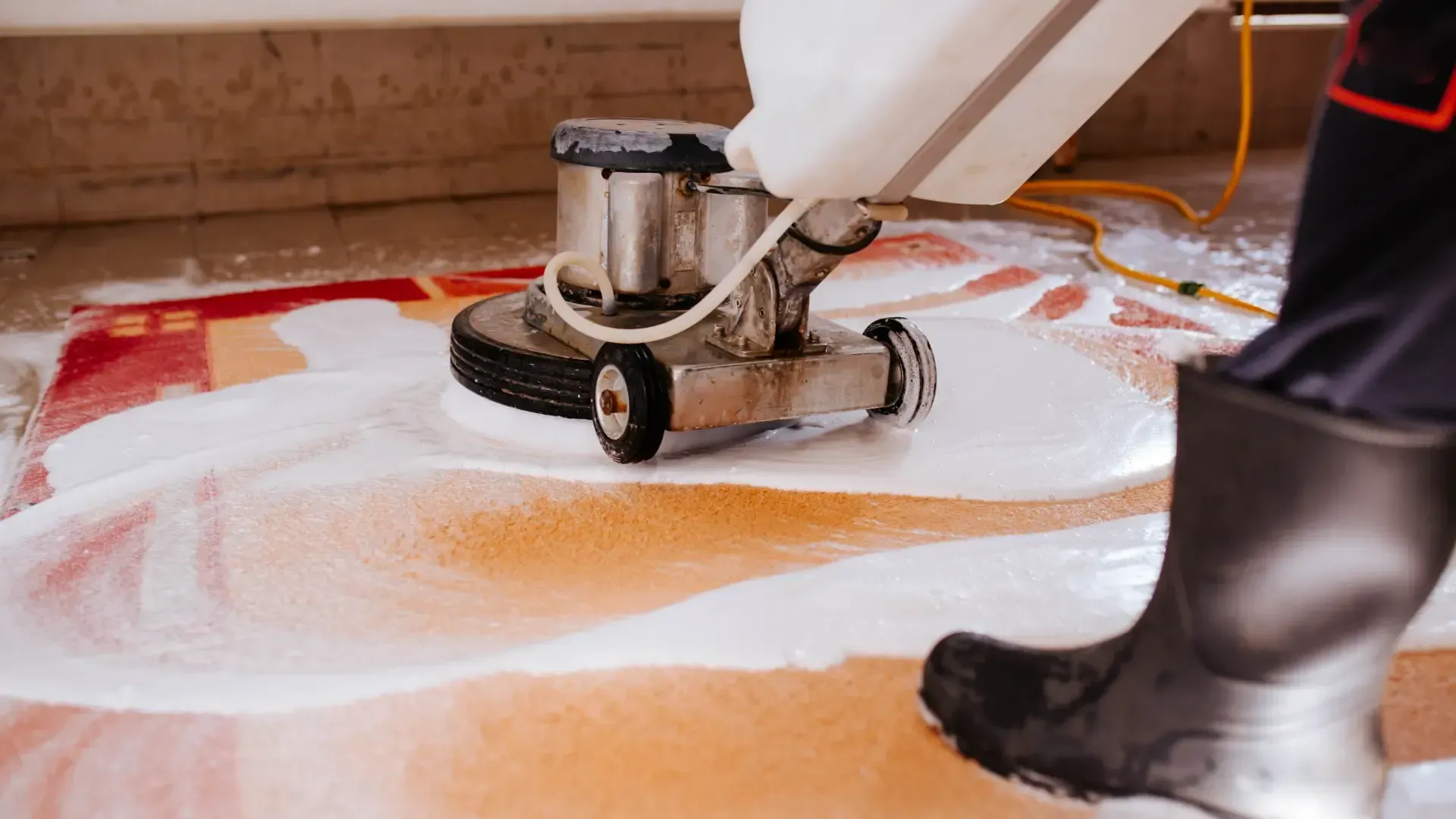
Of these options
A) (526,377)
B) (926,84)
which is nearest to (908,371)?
(526,377)

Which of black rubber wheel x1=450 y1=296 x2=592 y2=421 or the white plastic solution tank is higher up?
the white plastic solution tank

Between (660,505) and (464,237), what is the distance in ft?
4.72

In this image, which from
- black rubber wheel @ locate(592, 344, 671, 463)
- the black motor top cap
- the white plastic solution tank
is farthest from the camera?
the black motor top cap

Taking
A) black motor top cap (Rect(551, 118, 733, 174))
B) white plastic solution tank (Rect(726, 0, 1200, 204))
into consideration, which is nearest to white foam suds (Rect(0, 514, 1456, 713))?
white plastic solution tank (Rect(726, 0, 1200, 204))

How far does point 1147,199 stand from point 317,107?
205cm

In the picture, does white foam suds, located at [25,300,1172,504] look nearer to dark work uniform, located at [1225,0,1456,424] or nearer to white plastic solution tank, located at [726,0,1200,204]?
white plastic solution tank, located at [726,0,1200,204]

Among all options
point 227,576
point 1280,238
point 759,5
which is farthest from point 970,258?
point 227,576

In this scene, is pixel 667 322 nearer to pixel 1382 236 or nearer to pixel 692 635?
pixel 692 635

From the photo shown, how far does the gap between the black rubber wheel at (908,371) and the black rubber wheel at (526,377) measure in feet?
1.12

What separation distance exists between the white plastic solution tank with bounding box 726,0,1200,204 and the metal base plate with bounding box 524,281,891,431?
0.89 ft

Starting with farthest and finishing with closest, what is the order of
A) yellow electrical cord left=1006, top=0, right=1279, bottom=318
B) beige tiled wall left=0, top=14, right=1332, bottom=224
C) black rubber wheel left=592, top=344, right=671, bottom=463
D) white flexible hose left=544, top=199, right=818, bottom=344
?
beige tiled wall left=0, top=14, right=1332, bottom=224 < yellow electrical cord left=1006, top=0, right=1279, bottom=318 < black rubber wheel left=592, top=344, right=671, bottom=463 < white flexible hose left=544, top=199, right=818, bottom=344

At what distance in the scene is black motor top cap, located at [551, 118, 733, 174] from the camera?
1261 millimetres

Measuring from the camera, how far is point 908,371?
1.30m

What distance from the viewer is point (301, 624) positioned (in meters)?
0.95
